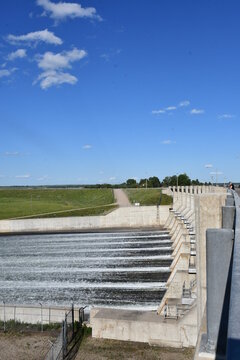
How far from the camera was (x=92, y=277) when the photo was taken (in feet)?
106

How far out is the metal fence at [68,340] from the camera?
1488 cm

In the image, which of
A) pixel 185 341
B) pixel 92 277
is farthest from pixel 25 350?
pixel 92 277

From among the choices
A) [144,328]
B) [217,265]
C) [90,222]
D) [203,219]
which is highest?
[203,219]

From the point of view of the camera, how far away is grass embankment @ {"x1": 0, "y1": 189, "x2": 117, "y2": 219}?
73125 mm

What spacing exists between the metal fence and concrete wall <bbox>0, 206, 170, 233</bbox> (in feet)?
142

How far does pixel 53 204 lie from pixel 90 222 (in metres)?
31.4

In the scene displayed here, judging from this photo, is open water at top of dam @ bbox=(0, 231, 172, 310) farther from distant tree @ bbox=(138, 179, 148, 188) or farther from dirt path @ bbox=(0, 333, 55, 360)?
distant tree @ bbox=(138, 179, 148, 188)

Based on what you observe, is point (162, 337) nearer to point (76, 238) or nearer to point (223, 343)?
point (223, 343)

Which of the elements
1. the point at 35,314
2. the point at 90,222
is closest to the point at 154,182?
the point at 90,222

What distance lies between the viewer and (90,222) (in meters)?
61.9

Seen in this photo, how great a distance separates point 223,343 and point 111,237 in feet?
164

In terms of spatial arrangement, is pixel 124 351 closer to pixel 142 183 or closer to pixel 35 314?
pixel 35 314

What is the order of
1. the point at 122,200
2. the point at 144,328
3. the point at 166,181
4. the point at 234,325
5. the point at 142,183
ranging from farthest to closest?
the point at 142,183 → the point at 166,181 → the point at 122,200 → the point at 144,328 → the point at 234,325

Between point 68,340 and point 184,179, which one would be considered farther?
point 184,179
